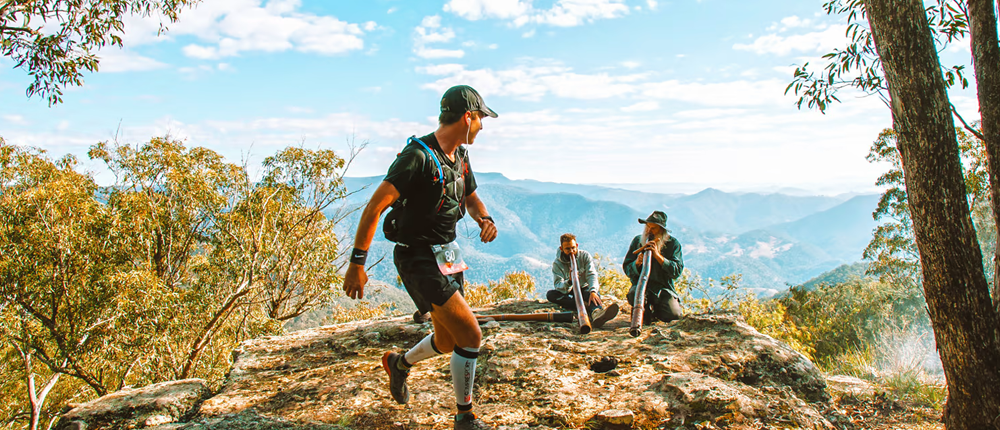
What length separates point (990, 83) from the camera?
3262 millimetres

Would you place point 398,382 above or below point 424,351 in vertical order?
below

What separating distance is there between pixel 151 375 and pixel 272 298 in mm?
3742

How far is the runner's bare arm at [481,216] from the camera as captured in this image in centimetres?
340

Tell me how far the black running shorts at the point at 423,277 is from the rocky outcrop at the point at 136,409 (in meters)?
2.07

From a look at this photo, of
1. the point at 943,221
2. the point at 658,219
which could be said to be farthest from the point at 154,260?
the point at 943,221

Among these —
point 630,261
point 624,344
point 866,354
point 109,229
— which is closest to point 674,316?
point 630,261

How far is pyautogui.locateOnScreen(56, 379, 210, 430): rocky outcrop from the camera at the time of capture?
135 inches

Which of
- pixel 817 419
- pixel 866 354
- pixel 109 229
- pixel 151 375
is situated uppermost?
pixel 109 229

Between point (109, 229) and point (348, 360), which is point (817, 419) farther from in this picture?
point (109, 229)

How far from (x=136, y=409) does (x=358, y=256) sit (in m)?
2.25

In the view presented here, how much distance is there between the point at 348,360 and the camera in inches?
185

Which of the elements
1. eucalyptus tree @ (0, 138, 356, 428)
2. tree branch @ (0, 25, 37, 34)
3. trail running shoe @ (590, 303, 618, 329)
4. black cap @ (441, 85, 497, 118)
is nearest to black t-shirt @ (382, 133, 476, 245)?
black cap @ (441, 85, 497, 118)

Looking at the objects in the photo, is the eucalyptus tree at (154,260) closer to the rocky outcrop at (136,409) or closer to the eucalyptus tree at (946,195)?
the rocky outcrop at (136,409)

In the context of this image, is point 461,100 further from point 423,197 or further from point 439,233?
point 439,233
